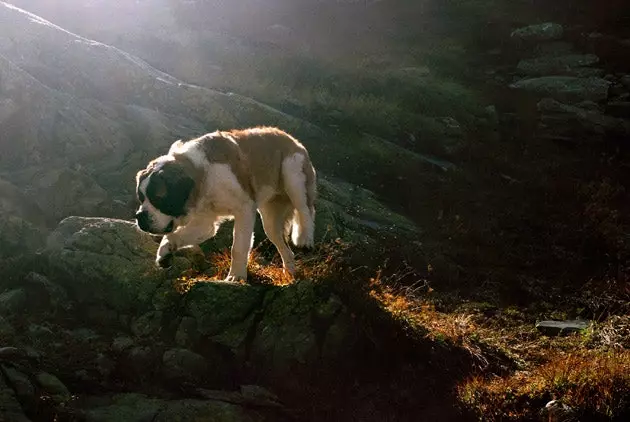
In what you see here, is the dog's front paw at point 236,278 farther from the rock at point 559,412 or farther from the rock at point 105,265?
the rock at point 559,412

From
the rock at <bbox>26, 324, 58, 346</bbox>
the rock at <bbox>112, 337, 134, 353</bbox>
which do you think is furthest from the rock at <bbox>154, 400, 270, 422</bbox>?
the rock at <bbox>26, 324, 58, 346</bbox>

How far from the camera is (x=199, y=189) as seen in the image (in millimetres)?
7137

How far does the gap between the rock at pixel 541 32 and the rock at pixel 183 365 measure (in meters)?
24.9

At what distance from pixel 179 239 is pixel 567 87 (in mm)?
19347

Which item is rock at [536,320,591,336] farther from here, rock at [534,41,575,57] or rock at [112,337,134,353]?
rock at [534,41,575,57]

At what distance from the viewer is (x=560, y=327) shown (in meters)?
8.37

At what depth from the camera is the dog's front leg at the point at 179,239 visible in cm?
718

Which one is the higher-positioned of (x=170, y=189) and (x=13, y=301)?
(x=170, y=189)

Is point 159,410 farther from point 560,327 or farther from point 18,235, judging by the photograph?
point 560,327

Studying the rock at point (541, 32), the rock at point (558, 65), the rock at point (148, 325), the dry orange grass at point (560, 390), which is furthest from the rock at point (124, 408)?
the rock at point (541, 32)

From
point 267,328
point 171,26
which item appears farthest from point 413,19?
point 267,328

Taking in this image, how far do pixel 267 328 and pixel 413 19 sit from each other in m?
28.2

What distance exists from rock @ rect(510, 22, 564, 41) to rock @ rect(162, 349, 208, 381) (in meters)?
24.9

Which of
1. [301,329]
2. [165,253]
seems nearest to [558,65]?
[165,253]
